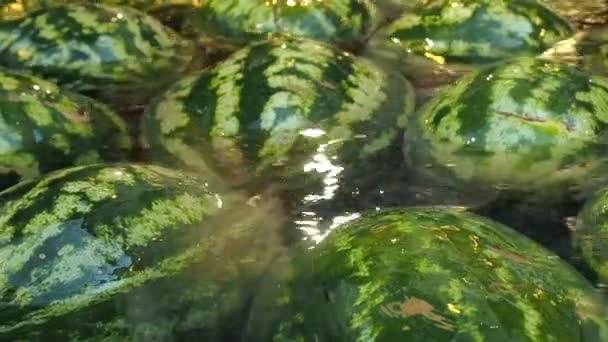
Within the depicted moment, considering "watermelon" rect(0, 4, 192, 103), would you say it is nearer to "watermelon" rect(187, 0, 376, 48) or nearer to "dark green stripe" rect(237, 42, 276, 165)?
"watermelon" rect(187, 0, 376, 48)

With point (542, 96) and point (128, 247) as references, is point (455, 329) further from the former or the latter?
point (542, 96)

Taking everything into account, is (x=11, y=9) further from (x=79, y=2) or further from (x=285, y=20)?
(x=285, y=20)

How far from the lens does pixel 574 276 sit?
2.03 metres

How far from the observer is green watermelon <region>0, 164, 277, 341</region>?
1983 millimetres

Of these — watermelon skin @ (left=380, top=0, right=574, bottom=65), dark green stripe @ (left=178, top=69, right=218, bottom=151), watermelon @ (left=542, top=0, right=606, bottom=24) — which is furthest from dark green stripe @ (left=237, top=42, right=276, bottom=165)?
watermelon @ (left=542, top=0, right=606, bottom=24)

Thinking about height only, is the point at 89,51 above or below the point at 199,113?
above

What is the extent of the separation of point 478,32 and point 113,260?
6.17 ft

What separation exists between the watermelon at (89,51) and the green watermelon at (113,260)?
1.04m

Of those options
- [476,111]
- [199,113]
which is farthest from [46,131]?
[476,111]

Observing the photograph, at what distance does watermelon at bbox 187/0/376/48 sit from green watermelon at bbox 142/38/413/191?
45 cm

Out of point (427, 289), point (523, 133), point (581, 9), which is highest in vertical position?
point (427, 289)

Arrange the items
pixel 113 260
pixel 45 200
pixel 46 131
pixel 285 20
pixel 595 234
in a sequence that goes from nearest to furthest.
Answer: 1. pixel 113 260
2. pixel 45 200
3. pixel 595 234
4. pixel 46 131
5. pixel 285 20

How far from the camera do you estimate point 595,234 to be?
2.33m

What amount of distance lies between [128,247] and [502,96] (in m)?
1.25
